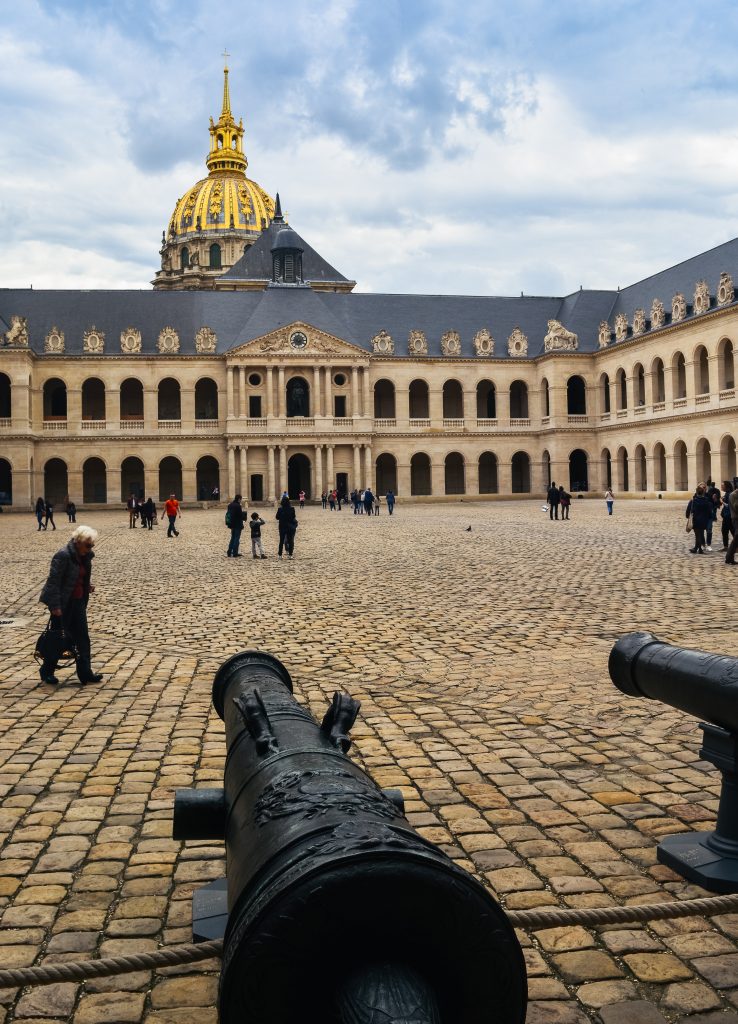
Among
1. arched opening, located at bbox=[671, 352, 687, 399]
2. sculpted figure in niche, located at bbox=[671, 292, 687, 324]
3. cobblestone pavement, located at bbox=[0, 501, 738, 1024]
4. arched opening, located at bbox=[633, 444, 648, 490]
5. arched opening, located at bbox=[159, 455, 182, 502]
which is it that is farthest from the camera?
arched opening, located at bbox=[159, 455, 182, 502]

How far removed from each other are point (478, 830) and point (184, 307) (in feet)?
203

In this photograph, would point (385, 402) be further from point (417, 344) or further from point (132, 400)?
point (132, 400)

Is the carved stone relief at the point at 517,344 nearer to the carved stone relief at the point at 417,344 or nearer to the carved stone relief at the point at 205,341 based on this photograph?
the carved stone relief at the point at 417,344

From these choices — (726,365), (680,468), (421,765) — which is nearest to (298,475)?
(680,468)

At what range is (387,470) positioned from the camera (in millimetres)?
64688

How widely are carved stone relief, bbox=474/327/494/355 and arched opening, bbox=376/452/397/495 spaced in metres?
9.91

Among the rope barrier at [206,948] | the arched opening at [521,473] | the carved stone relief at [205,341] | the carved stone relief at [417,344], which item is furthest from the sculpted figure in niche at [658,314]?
the rope barrier at [206,948]

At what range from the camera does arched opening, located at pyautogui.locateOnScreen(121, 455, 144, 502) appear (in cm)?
6191

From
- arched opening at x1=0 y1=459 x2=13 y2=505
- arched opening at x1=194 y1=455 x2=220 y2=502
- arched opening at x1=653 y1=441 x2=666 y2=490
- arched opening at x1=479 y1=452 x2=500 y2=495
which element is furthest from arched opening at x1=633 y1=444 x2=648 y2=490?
arched opening at x1=0 y1=459 x2=13 y2=505

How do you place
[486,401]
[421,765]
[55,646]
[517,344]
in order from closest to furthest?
[421,765] → [55,646] → [517,344] → [486,401]

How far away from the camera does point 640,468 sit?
187 feet

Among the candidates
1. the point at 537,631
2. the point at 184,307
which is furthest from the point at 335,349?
the point at 537,631

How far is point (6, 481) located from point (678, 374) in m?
42.0

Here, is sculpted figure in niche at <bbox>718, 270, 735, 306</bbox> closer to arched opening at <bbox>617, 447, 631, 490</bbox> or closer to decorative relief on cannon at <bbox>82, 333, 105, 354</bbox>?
arched opening at <bbox>617, 447, 631, 490</bbox>
